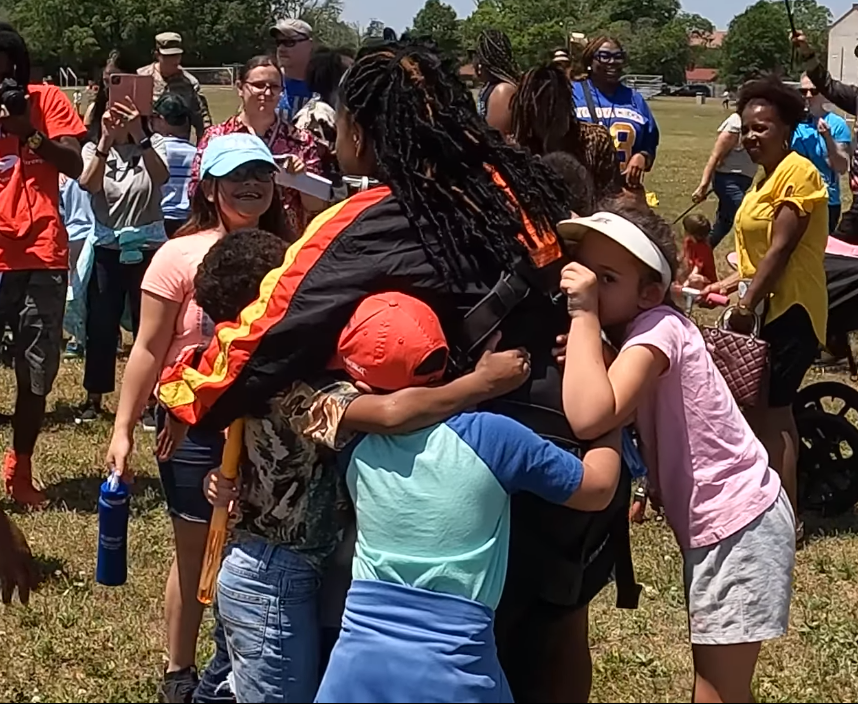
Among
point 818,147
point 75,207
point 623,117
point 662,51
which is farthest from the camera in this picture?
point 662,51

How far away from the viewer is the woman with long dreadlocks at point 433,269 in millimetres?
2742

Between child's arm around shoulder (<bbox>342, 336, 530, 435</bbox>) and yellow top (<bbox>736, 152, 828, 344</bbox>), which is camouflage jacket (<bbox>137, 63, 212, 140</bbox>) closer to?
yellow top (<bbox>736, 152, 828, 344</bbox>)

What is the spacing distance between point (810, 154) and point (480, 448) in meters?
7.97

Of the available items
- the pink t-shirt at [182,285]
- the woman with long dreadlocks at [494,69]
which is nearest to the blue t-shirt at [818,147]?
the woman with long dreadlocks at [494,69]

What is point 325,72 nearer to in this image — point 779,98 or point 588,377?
point 779,98

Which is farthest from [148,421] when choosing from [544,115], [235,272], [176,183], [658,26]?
[658,26]

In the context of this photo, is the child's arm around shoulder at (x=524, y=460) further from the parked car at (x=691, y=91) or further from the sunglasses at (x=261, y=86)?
the parked car at (x=691, y=91)

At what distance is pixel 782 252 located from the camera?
5.43 metres

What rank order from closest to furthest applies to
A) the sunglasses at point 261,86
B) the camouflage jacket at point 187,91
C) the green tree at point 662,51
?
1. the sunglasses at point 261,86
2. the camouflage jacket at point 187,91
3. the green tree at point 662,51

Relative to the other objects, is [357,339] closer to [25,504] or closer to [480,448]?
[480,448]

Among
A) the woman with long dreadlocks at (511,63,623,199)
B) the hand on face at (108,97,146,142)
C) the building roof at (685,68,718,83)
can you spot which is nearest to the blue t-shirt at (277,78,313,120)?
the hand on face at (108,97,146,142)

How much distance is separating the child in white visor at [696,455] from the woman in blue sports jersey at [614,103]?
173 inches

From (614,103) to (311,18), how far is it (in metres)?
45.4

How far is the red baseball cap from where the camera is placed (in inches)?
104
